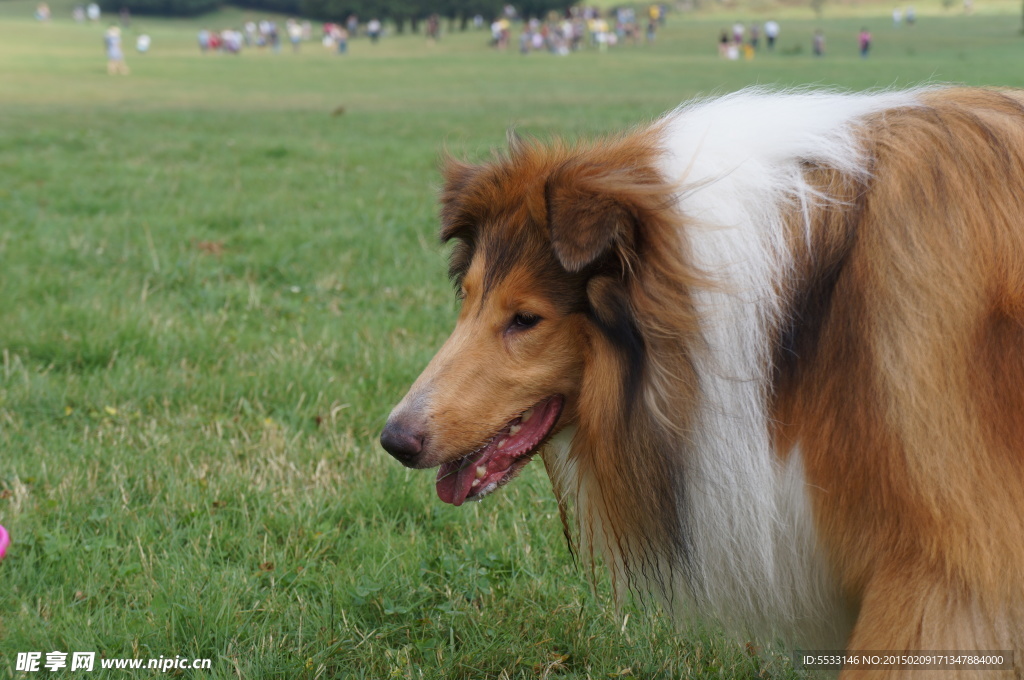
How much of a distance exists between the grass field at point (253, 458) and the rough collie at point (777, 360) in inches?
30.2

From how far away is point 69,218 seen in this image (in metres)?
9.34

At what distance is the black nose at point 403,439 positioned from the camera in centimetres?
252

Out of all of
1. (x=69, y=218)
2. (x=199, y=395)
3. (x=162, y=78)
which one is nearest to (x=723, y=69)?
(x=162, y=78)

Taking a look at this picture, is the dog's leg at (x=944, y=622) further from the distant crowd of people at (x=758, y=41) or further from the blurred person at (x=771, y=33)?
the blurred person at (x=771, y=33)

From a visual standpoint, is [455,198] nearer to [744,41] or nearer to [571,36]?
[571,36]

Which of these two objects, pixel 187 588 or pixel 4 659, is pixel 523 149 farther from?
pixel 4 659

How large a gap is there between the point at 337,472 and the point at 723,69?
1680 inches

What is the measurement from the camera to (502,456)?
2.72 meters

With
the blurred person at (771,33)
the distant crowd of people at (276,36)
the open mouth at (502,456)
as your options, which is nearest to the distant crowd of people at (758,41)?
the blurred person at (771,33)

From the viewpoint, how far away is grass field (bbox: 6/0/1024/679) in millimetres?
3369

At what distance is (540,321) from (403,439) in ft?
1.61

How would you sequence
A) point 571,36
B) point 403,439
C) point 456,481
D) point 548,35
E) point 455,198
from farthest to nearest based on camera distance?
point 548,35 → point 571,36 → point 455,198 → point 456,481 → point 403,439

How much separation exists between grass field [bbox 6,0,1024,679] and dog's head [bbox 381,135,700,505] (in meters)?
0.68

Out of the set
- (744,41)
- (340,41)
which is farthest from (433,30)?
(744,41)
